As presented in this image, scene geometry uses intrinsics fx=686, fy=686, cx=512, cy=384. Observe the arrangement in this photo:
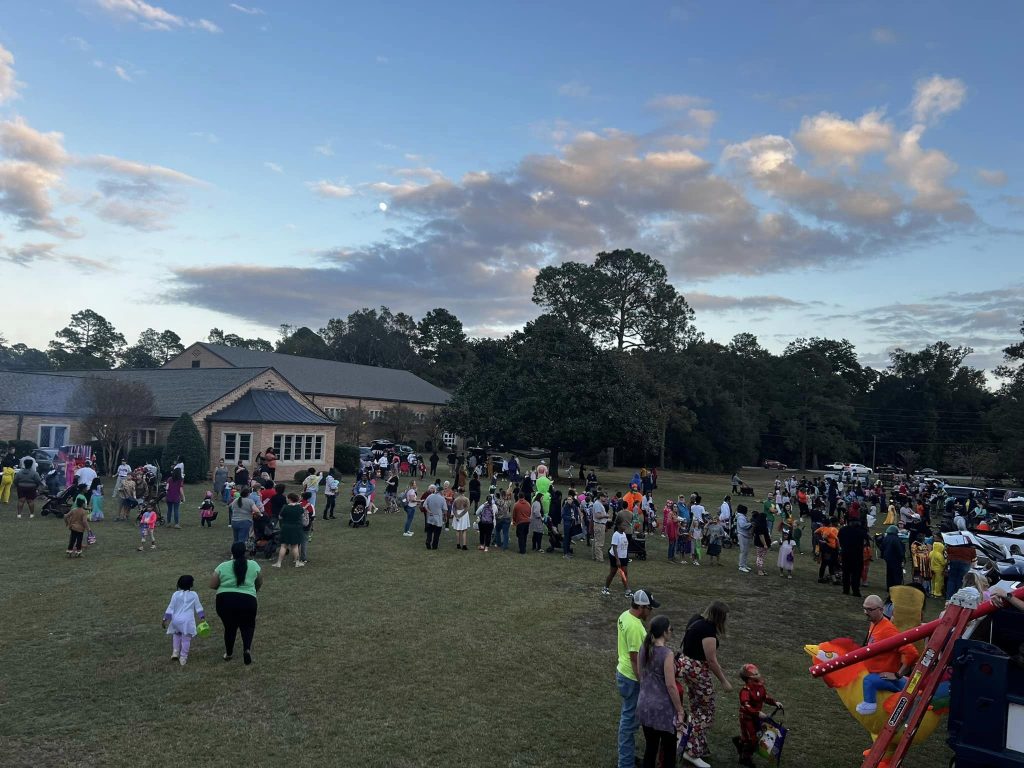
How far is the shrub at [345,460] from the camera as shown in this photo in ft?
134

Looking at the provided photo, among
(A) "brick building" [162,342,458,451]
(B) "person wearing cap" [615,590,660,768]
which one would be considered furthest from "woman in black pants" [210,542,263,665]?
(A) "brick building" [162,342,458,451]

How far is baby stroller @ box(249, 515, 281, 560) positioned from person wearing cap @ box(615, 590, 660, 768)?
11190 millimetres

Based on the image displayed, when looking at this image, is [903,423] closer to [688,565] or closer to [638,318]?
[638,318]

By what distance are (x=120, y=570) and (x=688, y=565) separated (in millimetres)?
13668

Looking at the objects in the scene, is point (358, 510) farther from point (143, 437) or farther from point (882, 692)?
point (143, 437)

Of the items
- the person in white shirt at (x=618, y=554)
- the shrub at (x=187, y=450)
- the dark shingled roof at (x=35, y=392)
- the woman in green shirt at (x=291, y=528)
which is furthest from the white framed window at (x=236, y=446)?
the person in white shirt at (x=618, y=554)

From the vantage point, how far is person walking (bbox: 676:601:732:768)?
6.89m

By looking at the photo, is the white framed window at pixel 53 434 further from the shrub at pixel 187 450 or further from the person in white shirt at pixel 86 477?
the person in white shirt at pixel 86 477

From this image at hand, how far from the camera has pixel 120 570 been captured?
1451 centimetres

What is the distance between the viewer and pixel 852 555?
15.6 meters

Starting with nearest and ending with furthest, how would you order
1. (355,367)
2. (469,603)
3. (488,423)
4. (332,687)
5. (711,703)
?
1. (711,703)
2. (332,687)
3. (469,603)
4. (488,423)
5. (355,367)

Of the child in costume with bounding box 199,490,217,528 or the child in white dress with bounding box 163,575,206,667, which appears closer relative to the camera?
the child in white dress with bounding box 163,575,206,667

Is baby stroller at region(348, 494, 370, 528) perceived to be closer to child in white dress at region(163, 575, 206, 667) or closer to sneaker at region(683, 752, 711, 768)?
child in white dress at region(163, 575, 206, 667)

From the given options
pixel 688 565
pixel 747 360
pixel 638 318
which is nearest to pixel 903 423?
pixel 747 360
